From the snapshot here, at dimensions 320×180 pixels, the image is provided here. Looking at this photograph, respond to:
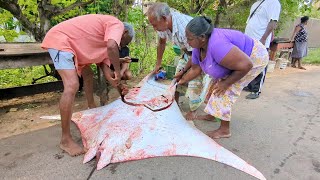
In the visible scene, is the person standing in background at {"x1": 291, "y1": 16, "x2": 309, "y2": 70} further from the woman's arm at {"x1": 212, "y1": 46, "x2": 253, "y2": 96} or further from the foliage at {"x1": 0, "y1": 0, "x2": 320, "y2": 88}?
the woman's arm at {"x1": 212, "y1": 46, "x2": 253, "y2": 96}

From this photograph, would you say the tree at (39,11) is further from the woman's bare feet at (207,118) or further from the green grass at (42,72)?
the woman's bare feet at (207,118)

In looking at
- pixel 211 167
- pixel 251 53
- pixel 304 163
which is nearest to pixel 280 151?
pixel 304 163

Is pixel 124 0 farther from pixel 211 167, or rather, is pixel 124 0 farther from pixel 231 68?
pixel 211 167

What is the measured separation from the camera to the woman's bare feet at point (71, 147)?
8.96ft

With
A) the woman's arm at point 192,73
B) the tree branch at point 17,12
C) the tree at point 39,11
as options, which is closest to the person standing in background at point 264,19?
the woman's arm at point 192,73

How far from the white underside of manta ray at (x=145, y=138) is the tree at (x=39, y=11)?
2.46 metres

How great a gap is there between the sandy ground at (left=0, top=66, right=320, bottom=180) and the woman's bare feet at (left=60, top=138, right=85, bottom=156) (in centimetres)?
6

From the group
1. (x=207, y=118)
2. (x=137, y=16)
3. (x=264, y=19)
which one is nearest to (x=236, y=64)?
(x=207, y=118)

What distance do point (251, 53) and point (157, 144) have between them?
1412 mm

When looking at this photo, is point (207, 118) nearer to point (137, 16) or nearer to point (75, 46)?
point (75, 46)

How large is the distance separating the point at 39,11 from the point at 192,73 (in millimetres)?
2950

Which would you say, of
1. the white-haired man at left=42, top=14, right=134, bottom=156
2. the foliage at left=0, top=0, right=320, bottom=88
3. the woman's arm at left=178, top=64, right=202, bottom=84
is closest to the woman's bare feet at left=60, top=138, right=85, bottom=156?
the white-haired man at left=42, top=14, right=134, bottom=156

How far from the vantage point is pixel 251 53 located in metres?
2.95

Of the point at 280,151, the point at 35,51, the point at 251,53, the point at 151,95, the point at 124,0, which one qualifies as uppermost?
the point at 124,0
